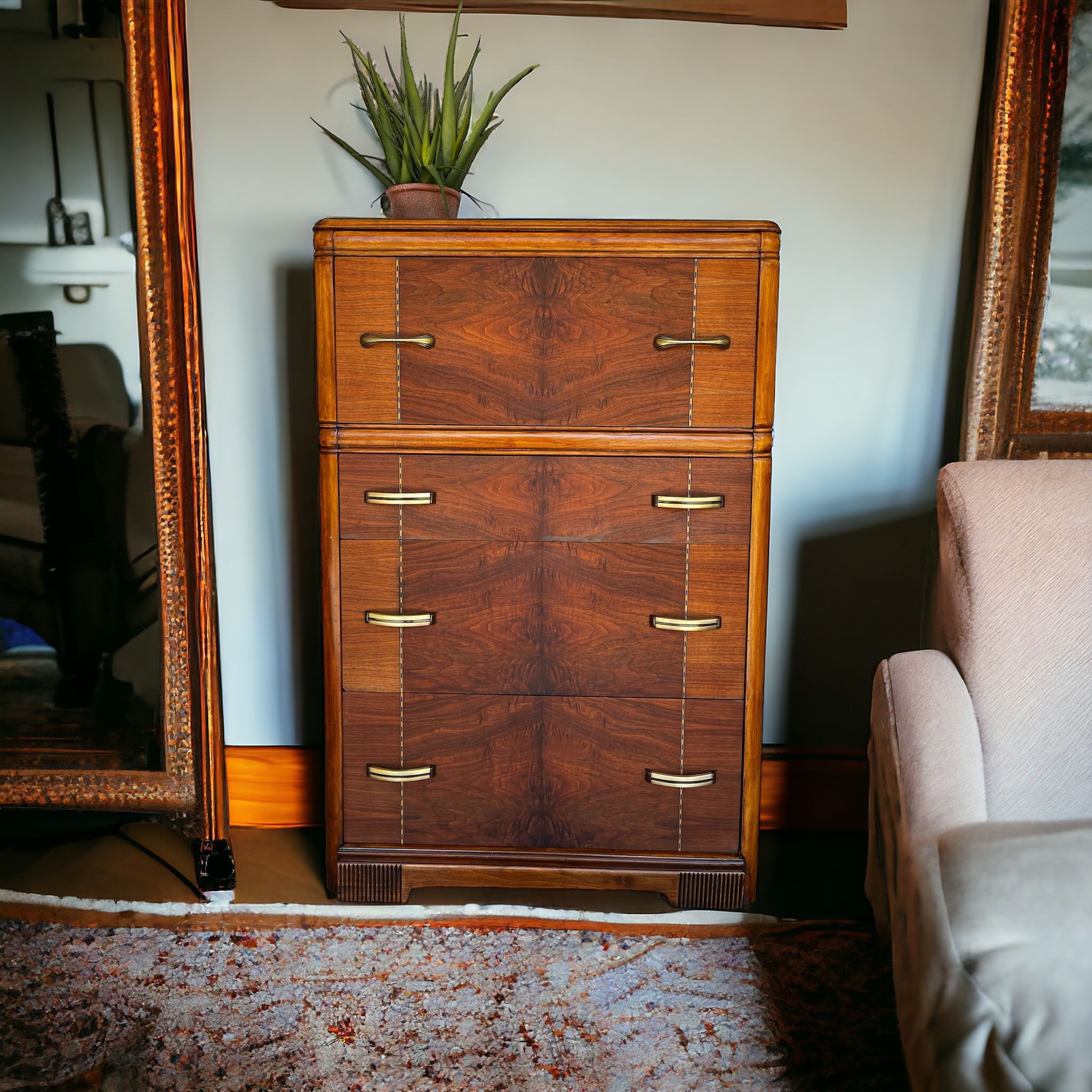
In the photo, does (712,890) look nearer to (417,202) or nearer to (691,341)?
(691,341)

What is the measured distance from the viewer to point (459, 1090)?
4.03ft

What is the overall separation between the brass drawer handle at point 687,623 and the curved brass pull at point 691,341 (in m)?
0.47

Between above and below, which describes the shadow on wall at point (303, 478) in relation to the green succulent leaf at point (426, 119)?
below

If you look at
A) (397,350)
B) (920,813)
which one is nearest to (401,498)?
(397,350)

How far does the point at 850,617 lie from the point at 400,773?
42.1 inches

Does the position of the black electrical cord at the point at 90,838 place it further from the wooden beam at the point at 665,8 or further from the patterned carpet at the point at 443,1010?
the wooden beam at the point at 665,8

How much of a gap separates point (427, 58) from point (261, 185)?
0.44 meters

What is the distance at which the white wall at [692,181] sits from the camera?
184 cm

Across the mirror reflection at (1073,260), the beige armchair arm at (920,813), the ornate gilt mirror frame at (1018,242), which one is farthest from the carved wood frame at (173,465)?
the mirror reflection at (1073,260)

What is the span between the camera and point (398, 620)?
1586 millimetres

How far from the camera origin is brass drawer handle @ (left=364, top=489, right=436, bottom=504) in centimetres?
155

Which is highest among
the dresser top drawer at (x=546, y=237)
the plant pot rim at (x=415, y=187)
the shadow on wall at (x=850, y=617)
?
the plant pot rim at (x=415, y=187)

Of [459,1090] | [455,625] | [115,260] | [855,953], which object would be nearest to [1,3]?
[115,260]

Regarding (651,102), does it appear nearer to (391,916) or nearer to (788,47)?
(788,47)
